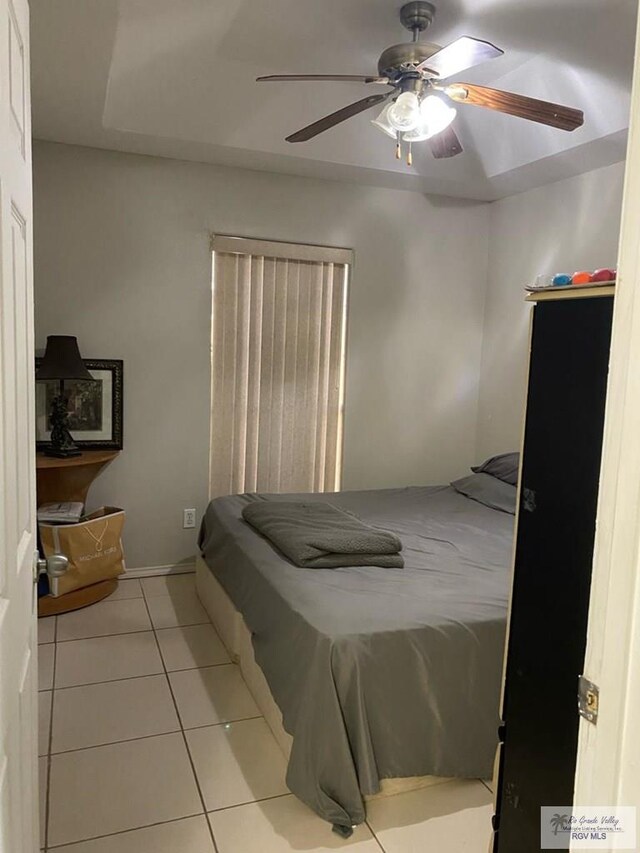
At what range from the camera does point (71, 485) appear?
11.4 feet

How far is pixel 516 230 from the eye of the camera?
422 cm

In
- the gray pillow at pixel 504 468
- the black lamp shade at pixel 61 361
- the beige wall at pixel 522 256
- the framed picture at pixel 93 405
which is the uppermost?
the beige wall at pixel 522 256

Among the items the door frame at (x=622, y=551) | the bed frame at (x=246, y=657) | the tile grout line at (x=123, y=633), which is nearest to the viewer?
the door frame at (x=622, y=551)

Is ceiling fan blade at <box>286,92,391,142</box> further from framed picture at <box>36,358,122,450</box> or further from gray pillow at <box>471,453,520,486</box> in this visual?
gray pillow at <box>471,453,520,486</box>

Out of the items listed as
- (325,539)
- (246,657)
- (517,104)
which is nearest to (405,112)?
(517,104)

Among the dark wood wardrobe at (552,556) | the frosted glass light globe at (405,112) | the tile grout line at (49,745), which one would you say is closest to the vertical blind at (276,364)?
the tile grout line at (49,745)

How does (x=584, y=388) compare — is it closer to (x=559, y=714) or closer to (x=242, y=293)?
(x=559, y=714)

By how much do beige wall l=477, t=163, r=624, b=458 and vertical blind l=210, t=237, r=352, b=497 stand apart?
1.09 m

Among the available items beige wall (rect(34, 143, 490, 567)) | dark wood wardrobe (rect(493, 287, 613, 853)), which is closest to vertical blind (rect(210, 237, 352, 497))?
beige wall (rect(34, 143, 490, 567))

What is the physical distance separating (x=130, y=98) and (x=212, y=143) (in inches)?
18.2

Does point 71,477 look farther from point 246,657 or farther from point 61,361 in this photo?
point 246,657

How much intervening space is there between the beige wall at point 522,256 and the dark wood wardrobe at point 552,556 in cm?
220

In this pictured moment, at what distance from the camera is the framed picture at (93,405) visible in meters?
3.54

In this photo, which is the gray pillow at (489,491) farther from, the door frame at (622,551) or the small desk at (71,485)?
the door frame at (622,551)
